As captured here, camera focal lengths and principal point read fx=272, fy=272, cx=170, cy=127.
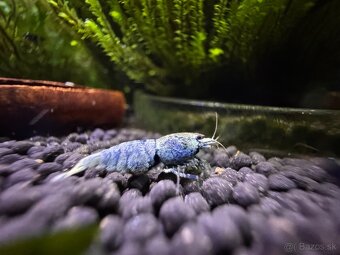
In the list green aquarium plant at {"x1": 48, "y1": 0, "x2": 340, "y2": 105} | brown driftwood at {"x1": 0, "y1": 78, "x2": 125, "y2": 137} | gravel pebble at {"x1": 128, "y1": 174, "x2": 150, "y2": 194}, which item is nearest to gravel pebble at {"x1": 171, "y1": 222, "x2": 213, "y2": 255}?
gravel pebble at {"x1": 128, "y1": 174, "x2": 150, "y2": 194}

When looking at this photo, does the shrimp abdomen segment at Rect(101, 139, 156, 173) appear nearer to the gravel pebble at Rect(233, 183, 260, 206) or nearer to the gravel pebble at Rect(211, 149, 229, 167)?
the gravel pebble at Rect(211, 149, 229, 167)

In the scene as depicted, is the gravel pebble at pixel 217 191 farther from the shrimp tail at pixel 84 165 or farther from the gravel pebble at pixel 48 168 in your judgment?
the gravel pebble at pixel 48 168

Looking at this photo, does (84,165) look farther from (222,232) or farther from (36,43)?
(36,43)

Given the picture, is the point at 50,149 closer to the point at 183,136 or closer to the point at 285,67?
the point at 183,136

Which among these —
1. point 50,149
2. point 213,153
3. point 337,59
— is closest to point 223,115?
point 213,153

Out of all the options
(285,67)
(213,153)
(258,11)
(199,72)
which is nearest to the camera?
(258,11)

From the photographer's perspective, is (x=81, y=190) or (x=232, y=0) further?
(x=232, y=0)

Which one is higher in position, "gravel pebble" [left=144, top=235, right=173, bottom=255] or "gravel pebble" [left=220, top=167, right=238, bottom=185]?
"gravel pebble" [left=220, top=167, right=238, bottom=185]
